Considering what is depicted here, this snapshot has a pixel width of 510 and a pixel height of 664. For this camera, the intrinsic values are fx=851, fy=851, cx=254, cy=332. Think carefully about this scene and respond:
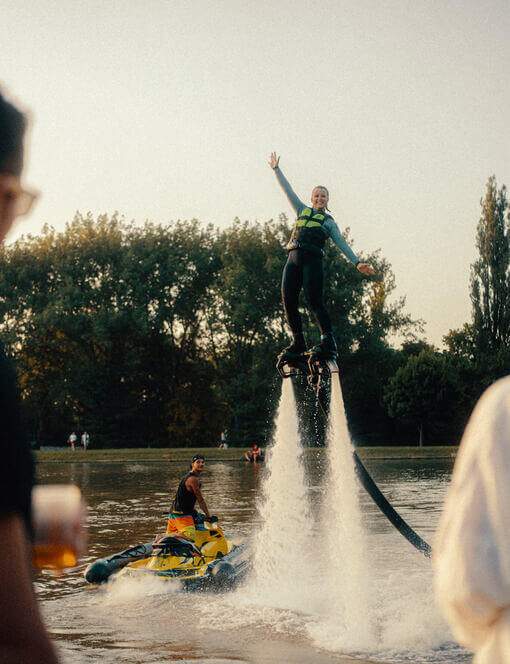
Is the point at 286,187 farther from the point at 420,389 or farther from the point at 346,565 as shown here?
the point at 420,389

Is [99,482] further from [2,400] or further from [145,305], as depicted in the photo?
[2,400]

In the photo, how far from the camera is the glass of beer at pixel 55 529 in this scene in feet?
4.17

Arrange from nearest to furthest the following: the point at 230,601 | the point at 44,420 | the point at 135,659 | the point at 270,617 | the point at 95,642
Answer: the point at 135,659 < the point at 95,642 < the point at 270,617 < the point at 230,601 < the point at 44,420

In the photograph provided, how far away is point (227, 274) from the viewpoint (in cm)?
5953

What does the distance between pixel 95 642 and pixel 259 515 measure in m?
12.6

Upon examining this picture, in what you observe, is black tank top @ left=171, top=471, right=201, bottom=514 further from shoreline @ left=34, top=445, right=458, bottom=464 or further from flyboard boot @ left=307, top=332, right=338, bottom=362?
shoreline @ left=34, top=445, right=458, bottom=464

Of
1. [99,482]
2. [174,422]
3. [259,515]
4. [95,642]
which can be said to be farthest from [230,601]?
[174,422]

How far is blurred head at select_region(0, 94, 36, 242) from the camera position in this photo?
4.08ft

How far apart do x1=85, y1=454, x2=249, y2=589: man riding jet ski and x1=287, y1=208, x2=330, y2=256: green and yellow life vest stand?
7299 mm

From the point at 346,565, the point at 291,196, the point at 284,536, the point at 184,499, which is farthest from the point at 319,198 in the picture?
the point at 284,536

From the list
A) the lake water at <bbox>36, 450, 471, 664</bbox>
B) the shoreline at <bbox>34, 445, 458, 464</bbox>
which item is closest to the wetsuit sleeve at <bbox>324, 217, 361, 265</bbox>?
the lake water at <bbox>36, 450, 471, 664</bbox>

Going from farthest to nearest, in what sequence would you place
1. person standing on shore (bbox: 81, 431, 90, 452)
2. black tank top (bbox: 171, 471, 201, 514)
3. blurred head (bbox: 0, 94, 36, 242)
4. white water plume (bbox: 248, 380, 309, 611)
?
1. person standing on shore (bbox: 81, 431, 90, 452)
2. black tank top (bbox: 171, 471, 201, 514)
3. white water plume (bbox: 248, 380, 309, 611)
4. blurred head (bbox: 0, 94, 36, 242)

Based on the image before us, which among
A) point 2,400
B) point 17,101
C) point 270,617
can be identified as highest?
point 17,101

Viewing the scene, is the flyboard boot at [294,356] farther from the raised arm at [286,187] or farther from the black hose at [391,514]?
the raised arm at [286,187]
